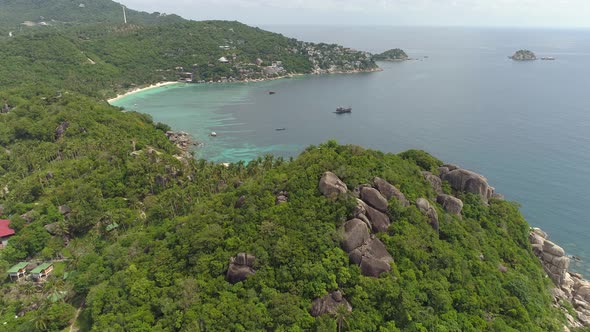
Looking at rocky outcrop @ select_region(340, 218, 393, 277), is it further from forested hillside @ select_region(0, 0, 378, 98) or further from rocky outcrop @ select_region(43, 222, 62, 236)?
Result: forested hillside @ select_region(0, 0, 378, 98)

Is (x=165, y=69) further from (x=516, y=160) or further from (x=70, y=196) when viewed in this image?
(x=516, y=160)

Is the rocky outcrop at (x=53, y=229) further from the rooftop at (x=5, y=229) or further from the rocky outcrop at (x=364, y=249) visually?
the rocky outcrop at (x=364, y=249)

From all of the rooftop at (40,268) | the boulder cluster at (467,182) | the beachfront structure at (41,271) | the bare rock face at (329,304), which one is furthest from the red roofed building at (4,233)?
the boulder cluster at (467,182)

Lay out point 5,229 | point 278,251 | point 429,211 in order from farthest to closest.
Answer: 1. point 5,229
2. point 429,211
3. point 278,251

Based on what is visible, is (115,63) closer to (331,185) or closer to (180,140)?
(180,140)

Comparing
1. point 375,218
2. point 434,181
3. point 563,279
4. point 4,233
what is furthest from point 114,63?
point 563,279

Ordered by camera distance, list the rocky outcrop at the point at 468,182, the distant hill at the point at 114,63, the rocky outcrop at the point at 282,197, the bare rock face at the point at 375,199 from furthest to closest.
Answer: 1. the distant hill at the point at 114,63
2. the rocky outcrop at the point at 468,182
3. the rocky outcrop at the point at 282,197
4. the bare rock face at the point at 375,199

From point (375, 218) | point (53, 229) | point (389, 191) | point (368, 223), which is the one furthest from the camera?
point (53, 229)
